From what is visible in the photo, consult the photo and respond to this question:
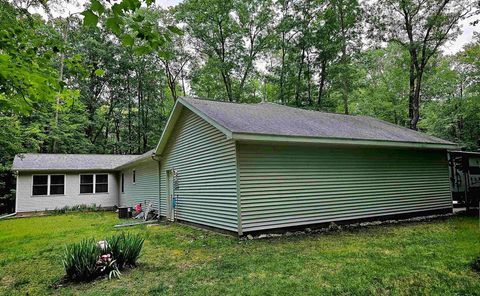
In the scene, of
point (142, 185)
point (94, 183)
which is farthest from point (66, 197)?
point (142, 185)

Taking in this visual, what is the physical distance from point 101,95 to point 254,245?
88.4 feet

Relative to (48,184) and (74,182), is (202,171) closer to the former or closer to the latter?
(74,182)

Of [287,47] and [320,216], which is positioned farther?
[287,47]

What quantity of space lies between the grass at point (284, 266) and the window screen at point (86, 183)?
34.8 feet

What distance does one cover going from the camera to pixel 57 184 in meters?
17.2

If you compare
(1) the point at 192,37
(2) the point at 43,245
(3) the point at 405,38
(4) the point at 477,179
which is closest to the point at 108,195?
(2) the point at 43,245

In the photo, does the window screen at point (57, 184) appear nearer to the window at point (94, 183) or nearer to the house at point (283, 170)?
the window at point (94, 183)

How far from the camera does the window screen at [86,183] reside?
17953 mm

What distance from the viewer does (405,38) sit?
1777cm

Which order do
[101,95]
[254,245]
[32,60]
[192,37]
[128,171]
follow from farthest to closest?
[101,95] → [192,37] → [128,171] → [254,245] → [32,60]

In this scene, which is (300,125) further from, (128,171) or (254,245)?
(128,171)

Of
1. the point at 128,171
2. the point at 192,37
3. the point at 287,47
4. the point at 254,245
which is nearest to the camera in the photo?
the point at 254,245

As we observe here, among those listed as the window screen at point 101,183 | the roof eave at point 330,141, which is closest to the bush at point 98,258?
the roof eave at point 330,141

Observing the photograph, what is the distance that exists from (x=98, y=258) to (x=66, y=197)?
14.9 metres
